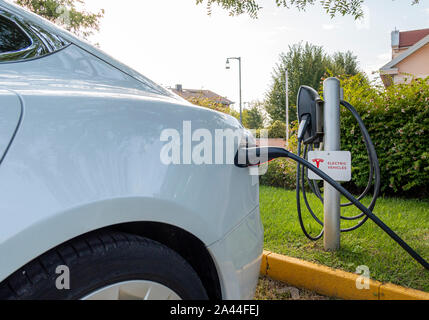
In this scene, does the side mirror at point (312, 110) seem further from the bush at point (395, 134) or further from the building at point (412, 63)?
the building at point (412, 63)

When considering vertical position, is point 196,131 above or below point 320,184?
above

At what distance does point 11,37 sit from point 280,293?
6.82ft

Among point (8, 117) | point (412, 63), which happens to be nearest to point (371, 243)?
point (8, 117)

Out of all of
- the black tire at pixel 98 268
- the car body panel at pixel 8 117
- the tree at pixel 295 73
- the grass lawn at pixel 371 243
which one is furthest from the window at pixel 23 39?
the tree at pixel 295 73

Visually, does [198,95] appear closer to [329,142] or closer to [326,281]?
[329,142]

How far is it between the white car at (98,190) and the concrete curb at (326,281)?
3.50 feet

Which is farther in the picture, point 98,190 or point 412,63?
point 412,63

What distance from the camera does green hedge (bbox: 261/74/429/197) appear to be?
14.0 ft

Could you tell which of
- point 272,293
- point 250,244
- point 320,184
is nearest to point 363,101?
point 320,184

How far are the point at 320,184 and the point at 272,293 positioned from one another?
3.31 m

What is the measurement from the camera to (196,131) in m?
1.09

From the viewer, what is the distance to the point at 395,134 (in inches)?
176

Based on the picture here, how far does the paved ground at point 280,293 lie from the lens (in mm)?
2088

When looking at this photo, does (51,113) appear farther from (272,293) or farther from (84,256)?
(272,293)
